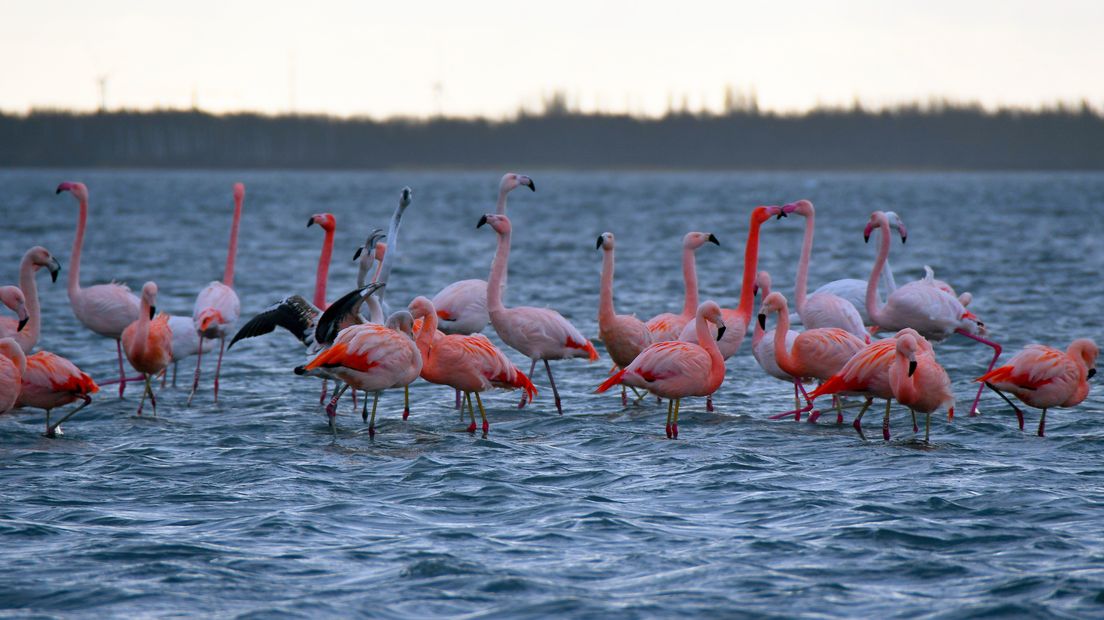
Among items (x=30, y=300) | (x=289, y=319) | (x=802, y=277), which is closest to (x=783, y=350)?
(x=802, y=277)

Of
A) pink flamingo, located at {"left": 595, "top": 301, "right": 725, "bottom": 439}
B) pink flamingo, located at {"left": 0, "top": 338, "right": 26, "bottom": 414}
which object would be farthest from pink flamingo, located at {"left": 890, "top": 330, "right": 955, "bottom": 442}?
pink flamingo, located at {"left": 0, "top": 338, "right": 26, "bottom": 414}

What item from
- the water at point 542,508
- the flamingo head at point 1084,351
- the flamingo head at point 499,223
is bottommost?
the water at point 542,508

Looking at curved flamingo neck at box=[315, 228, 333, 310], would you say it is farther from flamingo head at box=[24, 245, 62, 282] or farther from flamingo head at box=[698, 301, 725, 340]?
flamingo head at box=[698, 301, 725, 340]

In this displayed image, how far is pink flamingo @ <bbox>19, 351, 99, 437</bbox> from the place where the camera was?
25.1 ft

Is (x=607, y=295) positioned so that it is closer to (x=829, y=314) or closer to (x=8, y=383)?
(x=829, y=314)

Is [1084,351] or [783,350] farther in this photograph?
[783,350]

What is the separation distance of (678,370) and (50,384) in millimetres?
3746

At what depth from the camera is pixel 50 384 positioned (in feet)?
25.2

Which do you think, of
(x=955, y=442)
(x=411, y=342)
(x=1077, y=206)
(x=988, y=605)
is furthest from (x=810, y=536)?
(x=1077, y=206)

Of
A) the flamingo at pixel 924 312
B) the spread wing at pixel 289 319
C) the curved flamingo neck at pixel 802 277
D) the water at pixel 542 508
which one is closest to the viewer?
the water at pixel 542 508

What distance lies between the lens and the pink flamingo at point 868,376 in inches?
300

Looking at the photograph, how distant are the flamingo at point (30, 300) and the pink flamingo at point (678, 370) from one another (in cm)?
379

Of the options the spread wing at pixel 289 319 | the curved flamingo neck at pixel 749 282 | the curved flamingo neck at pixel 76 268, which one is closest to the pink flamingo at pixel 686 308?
the curved flamingo neck at pixel 749 282

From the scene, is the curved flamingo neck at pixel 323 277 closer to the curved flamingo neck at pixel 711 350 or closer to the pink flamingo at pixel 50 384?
the pink flamingo at pixel 50 384
